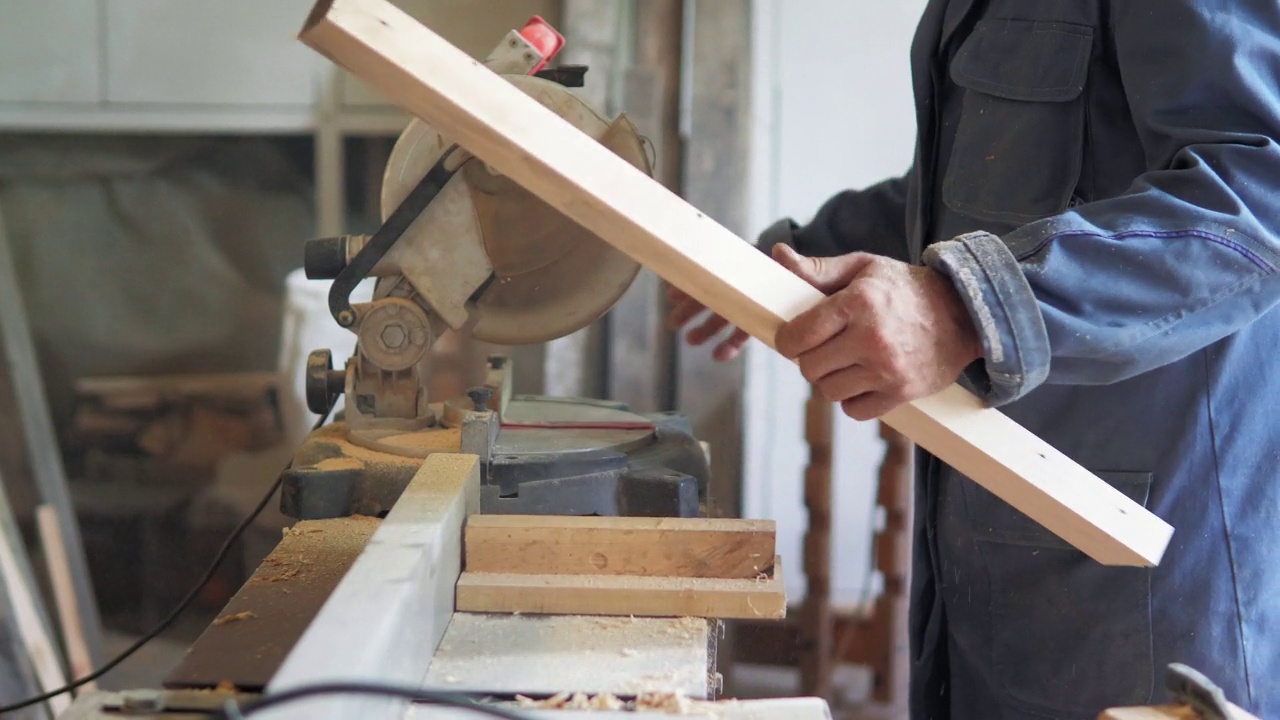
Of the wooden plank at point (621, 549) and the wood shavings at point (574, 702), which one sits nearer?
the wood shavings at point (574, 702)

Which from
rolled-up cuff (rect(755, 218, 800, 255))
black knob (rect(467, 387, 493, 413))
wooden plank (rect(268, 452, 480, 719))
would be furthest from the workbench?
rolled-up cuff (rect(755, 218, 800, 255))

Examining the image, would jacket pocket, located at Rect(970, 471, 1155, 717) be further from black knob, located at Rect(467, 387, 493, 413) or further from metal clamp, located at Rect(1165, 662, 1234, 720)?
black knob, located at Rect(467, 387, 493, 413)

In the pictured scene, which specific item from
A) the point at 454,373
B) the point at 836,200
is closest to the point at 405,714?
the point at 836,200

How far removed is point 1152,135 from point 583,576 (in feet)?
2.38

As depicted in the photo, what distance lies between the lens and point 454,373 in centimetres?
266

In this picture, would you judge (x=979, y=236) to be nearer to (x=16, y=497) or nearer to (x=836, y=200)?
(x=836, y=200)

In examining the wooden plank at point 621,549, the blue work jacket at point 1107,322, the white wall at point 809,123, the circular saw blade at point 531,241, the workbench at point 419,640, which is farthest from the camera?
the white wall at point 809,123

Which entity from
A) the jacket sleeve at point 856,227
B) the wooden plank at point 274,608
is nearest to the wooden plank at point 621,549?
the wooden plank at point 274,608

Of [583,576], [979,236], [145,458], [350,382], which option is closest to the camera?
[979,236]

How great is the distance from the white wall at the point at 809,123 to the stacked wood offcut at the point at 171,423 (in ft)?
4.19

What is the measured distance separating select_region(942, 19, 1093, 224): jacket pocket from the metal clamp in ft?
1.86

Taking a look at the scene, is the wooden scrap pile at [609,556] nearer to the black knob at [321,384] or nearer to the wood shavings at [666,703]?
the wood shavings at [666,703]

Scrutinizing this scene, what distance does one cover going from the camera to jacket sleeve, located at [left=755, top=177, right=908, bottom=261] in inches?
64.6

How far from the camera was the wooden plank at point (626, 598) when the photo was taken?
3.26ft
